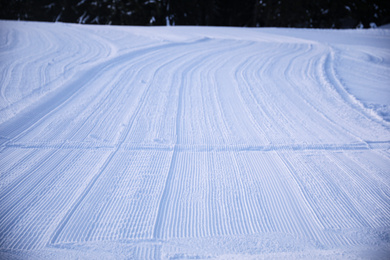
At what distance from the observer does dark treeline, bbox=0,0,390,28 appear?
13133 millimetres

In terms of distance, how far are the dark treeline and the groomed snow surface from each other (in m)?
12.2

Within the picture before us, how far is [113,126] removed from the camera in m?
2.19

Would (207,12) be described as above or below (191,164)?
above

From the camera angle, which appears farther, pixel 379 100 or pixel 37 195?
pixel 379 100

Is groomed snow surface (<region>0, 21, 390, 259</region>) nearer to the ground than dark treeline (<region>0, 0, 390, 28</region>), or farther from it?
nearer to the ground

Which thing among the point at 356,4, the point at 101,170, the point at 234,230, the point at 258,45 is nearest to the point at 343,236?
the point at 234,230

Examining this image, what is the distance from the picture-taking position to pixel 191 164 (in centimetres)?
174

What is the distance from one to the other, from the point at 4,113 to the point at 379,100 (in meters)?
4.16

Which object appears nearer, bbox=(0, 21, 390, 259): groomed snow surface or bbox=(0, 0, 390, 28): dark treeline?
bbox=(0, 21, 390, 259): groomed snow surface

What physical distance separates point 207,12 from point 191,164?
16707 millimetres

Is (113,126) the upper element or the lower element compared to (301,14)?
lower

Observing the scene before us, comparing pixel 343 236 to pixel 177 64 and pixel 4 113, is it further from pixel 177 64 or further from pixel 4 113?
pixel 177 64

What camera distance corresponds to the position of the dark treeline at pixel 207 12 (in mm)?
13133

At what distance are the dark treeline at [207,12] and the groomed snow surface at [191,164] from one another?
40.0ft
